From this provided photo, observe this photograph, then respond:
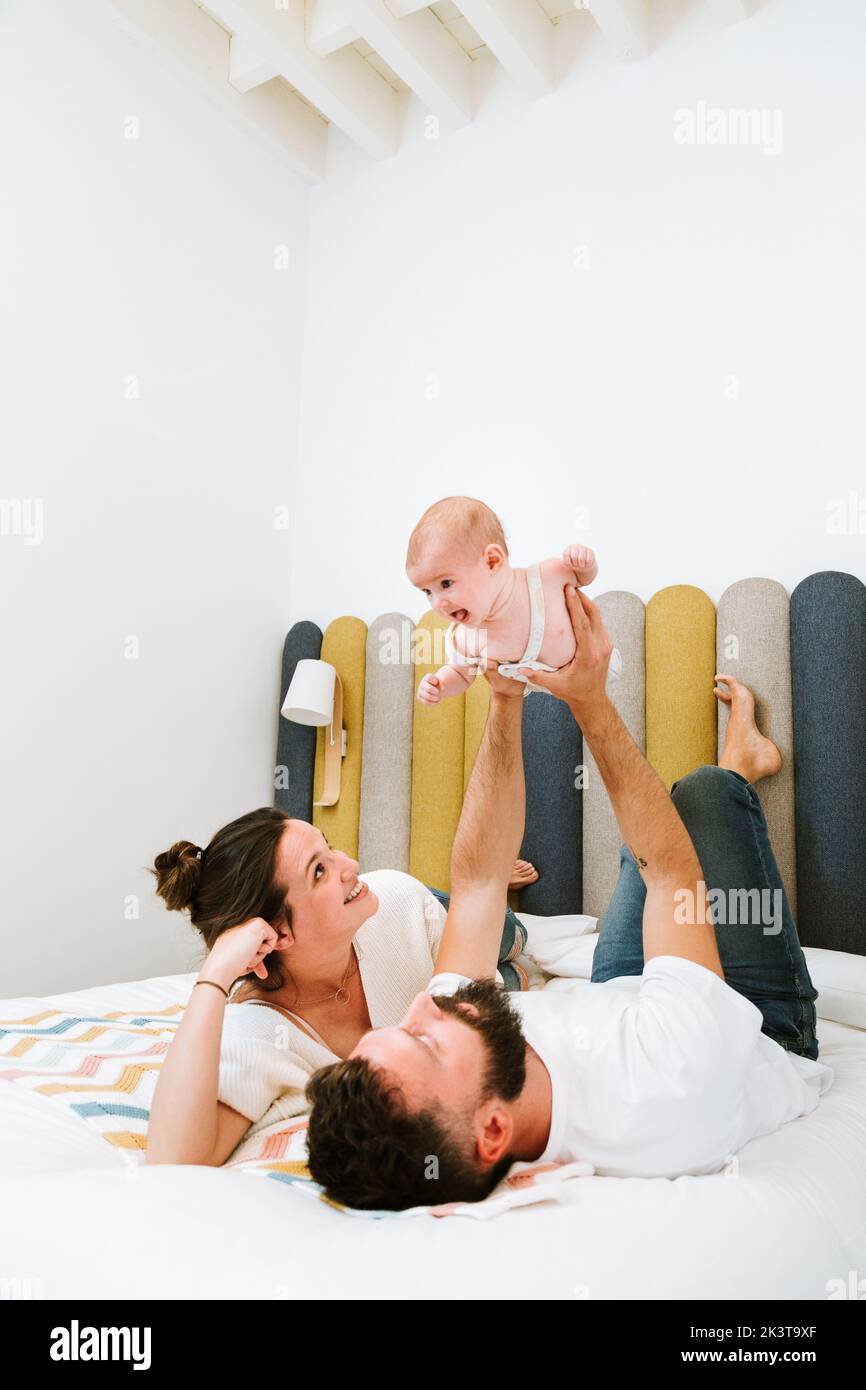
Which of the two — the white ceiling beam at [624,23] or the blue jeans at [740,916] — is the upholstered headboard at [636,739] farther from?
the white ceiling beam at [624,23]

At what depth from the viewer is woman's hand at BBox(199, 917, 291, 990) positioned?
1.32m

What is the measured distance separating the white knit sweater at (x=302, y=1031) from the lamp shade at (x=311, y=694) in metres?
1.11

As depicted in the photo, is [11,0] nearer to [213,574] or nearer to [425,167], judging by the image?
[425,167]

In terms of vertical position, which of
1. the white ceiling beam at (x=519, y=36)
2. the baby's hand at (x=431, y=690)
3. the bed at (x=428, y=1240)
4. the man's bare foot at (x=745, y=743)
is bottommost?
the bed at (x=428, y=1240)

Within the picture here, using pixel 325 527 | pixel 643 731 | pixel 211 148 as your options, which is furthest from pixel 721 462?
pixel 211 148

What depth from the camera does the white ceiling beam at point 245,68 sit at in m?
3.02

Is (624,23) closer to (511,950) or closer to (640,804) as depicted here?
(640,804)

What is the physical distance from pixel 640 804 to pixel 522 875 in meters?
1.03

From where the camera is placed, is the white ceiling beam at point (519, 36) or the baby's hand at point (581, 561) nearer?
the baby's hand at point (581, 561)

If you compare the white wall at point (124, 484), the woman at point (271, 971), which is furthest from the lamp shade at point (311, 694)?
the woman at point (271, 971)

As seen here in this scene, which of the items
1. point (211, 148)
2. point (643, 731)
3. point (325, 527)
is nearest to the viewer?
point (643, 731)
